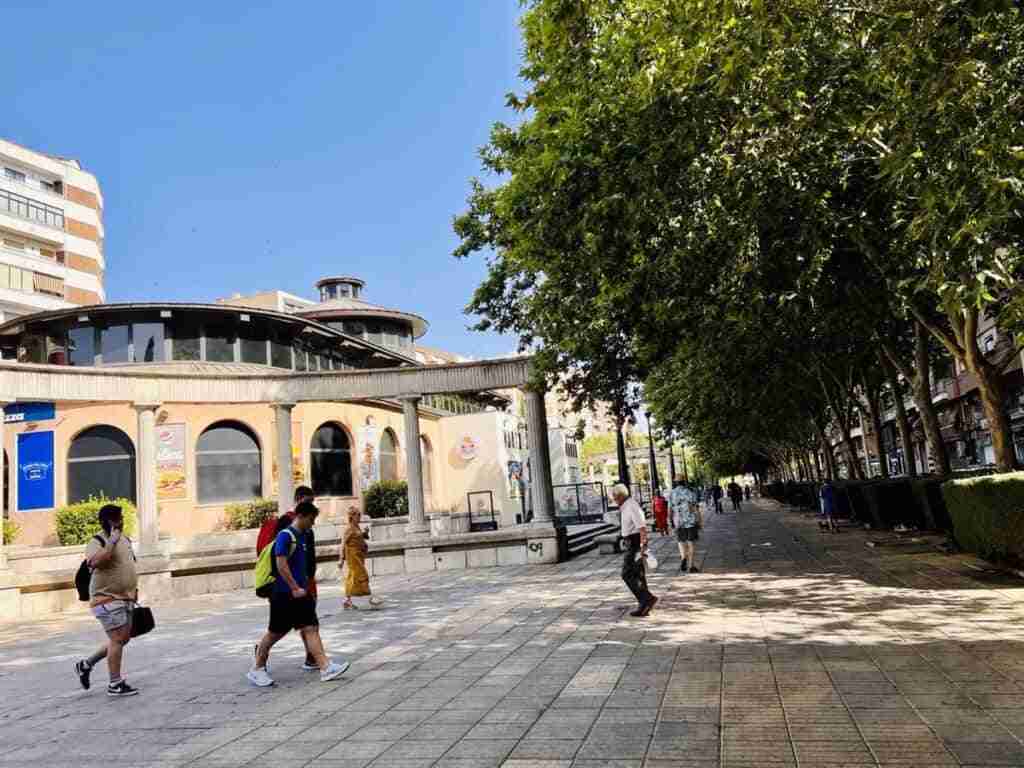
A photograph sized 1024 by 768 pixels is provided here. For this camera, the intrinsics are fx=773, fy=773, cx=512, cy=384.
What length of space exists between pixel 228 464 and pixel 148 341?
4944 millimetres

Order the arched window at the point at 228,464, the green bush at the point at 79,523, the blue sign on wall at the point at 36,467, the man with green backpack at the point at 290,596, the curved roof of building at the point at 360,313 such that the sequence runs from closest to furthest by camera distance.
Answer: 1. the man with green backpack at the point at 290,596
2. the blue sign on wall at the point at 36,467
3. the green bush at the point at 79,523
4. the arched window at the point at 228,464
5. the curved roof of building at the point at 360,313

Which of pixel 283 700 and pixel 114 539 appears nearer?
pixel 283 700

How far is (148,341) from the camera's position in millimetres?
25688

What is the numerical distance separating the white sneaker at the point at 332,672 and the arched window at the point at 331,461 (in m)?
22.5

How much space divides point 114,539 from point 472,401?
37.4 metres

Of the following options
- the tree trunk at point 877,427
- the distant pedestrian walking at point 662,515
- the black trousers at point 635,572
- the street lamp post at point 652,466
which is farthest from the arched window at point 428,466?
the black trousers at point 635,572

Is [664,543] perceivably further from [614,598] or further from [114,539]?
[114,539]

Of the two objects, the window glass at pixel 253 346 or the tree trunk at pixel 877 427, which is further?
the window glass at pixel 253 346

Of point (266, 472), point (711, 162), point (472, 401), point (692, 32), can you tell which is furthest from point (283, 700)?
point (472, 401)

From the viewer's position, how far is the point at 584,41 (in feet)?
33.3

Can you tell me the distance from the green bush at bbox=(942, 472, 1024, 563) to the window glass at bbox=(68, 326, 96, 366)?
24586mm

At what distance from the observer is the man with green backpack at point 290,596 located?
735 cm

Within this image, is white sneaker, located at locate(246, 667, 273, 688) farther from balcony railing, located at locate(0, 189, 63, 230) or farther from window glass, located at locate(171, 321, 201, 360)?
balcony railing, located at locate(0, 189, 63, 230)

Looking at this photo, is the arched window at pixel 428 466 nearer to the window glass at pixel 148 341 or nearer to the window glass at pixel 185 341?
the window glass at pixel 185 341
